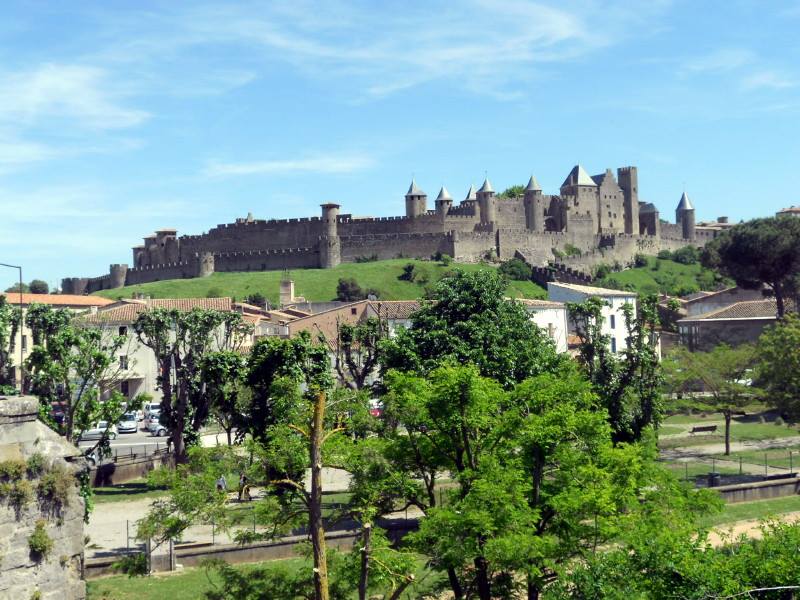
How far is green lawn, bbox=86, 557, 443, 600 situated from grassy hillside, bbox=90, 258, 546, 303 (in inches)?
2866

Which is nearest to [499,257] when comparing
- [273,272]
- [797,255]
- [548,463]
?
[273,272]

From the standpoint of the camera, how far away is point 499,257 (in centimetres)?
11788

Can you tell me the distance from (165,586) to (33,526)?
416 inches

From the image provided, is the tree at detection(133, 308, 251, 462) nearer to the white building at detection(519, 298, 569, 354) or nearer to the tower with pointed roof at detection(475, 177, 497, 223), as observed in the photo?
the white building at detection(519, 298, 569, 354)

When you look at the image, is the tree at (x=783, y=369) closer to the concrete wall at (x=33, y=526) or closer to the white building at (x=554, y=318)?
the white building at (x=554, y=318)

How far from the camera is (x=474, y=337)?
32.1 m

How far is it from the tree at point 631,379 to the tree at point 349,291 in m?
61.9

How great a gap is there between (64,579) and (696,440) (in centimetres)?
3600

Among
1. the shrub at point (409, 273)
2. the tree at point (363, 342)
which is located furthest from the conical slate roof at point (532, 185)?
the tree at point (363, 342)

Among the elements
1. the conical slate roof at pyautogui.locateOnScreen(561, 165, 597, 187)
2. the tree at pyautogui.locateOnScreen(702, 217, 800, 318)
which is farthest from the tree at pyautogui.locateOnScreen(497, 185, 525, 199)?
the tree at pyautogui.locateOnScreen(702, 217, 800, 318)

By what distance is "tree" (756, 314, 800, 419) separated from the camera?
38031 mm

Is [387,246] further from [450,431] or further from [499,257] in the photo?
[450,431]

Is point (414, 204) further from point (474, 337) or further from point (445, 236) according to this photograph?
point (474, 337)

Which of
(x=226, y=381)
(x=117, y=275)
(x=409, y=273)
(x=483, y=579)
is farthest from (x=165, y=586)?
(x=117, y=275)
